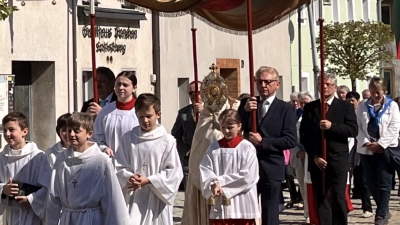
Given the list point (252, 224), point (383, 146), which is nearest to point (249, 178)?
point (252, 224)

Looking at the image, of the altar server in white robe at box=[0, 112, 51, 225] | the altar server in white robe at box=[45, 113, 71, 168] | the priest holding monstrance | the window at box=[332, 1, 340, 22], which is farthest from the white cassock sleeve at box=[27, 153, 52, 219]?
the window at box=[332, 1, 340, 22]

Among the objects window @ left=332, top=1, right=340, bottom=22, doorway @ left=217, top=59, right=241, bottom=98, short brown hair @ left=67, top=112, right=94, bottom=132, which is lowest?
short brown hair @ left=67, top=112, right=94, bottom=132

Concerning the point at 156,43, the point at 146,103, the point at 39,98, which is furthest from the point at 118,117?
the point at 156,43

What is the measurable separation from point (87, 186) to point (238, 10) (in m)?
4.24

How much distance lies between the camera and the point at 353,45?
41.9 m

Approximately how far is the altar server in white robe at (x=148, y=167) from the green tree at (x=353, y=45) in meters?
31.6

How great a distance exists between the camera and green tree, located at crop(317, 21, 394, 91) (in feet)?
137

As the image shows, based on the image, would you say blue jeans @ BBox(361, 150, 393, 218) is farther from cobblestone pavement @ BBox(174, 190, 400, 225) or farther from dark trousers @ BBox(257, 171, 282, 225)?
dark trousers @ BBox(257, 171, 282, 225)

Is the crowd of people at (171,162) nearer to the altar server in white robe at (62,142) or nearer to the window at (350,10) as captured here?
the altar server in white robe at (62,142)

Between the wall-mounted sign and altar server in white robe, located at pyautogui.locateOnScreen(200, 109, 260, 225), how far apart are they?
16454mm

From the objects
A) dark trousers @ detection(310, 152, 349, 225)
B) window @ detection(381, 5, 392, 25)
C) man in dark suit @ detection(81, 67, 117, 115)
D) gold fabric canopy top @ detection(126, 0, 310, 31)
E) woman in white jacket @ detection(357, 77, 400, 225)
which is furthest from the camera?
window @ detection(381, 5, 392, 25)

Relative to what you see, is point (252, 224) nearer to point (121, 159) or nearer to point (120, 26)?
point (121, 159)

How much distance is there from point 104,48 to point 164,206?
57.8ft

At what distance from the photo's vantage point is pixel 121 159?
33.6 ft
